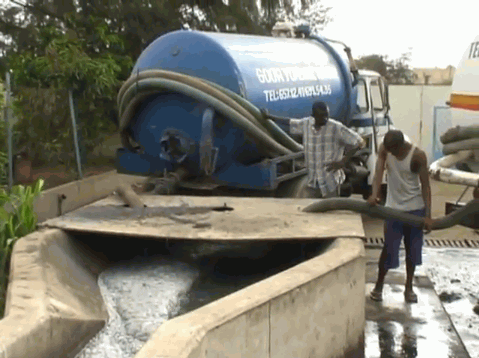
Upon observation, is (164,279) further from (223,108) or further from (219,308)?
(223,108)

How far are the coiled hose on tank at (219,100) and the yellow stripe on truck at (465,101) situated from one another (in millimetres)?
2487

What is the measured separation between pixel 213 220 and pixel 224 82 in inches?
74.0

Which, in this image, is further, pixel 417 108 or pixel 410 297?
pixel 417 108

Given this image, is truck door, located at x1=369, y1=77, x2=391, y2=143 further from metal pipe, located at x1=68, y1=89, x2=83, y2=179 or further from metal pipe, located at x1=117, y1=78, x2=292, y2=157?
metal pipe, located at x1=68, y1=89, x2=83, y2=179

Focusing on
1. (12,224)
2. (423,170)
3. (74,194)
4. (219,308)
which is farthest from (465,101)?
(74,194)

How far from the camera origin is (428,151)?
55.0 ft

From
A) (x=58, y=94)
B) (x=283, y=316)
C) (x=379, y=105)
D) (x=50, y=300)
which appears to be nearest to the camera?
(x=283, y=316)

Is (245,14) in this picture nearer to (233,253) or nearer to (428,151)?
(428,151)

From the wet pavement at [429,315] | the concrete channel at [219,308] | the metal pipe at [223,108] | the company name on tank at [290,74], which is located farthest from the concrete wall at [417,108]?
the concrete channel at [219,308]

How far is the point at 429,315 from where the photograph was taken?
19.2 ft

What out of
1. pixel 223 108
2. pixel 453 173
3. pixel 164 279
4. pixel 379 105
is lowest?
pixel 164 279

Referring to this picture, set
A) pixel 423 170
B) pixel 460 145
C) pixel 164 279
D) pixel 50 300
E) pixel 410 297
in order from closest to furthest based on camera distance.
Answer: pixel 50 300 → pixel 460 145 → pixel 164 279 → pixel 423 170 → pixel 410 297

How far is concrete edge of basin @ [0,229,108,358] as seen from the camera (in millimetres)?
3778

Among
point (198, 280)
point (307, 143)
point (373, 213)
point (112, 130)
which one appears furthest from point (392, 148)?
point (112, 130)
